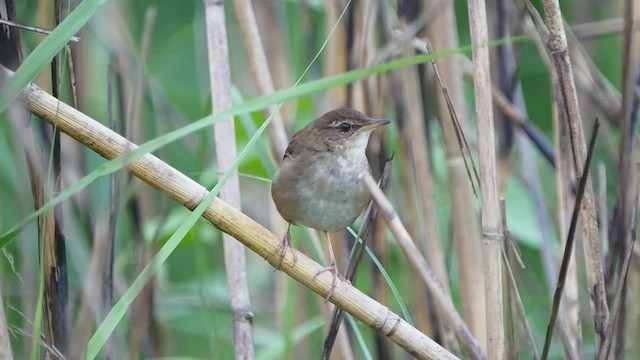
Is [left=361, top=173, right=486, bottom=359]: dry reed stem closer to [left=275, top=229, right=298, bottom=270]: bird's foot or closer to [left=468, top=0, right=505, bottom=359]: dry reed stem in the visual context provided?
[left=468, top=0, right=505, bottom=359]: dry reed stem

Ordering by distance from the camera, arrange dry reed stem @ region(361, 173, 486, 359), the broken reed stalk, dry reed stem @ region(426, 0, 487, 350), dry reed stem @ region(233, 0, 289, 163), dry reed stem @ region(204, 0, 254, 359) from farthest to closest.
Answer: dry reed stem @ region(426, 0, 487, 350) → dry reed stem @ region(233, 0, 289, 163) → dry reed stem @ region(204, 0, 254, 359) → the broken reed stalk → dry reed stem @ region(361, 173, 486, 359)

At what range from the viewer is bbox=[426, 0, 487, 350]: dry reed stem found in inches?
107

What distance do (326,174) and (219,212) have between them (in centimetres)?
86

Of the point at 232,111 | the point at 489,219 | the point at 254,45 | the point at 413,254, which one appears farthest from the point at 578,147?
the point at 254,45

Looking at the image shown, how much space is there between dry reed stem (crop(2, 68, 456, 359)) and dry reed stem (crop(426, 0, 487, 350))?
2.58 feet

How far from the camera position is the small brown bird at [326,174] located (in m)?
2.64

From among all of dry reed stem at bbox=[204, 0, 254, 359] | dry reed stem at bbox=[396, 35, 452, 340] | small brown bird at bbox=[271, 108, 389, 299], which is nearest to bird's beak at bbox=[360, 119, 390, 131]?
small brown bird at bbox=[271, 108, 389, 299]

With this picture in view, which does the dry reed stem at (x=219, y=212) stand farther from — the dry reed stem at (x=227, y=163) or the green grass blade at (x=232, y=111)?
the dry reed stem at (x=227, y=163)

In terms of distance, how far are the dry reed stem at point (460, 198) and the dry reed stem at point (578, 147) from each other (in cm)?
60

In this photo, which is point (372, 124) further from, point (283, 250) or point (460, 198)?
point (283, 250)

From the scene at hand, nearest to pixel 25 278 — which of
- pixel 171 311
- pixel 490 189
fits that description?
pixel 171 311

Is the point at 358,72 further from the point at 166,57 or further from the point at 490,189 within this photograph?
the point at 166,57

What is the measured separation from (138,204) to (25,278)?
1.47ft

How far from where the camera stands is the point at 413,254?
1675 mm
